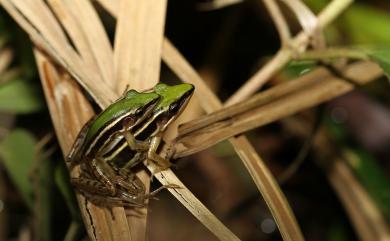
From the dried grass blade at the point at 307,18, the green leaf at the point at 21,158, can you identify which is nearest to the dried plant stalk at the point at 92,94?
the green leaf at the point at 21,158

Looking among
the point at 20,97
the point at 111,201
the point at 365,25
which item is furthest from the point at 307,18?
the point at 20,97

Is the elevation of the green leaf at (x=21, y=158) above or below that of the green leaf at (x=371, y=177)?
above

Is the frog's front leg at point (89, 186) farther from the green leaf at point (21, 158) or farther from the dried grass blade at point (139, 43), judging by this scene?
the green leaf at point (21, 158)

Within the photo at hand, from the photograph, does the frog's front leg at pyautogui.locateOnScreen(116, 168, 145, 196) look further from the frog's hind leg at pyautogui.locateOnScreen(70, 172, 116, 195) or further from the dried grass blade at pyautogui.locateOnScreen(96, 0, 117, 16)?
the dried grass blade at pyautogui.locateOnScreen(96, 0, 117, 16)

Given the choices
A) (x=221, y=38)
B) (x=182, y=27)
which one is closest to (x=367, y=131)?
(x=221, y=38)

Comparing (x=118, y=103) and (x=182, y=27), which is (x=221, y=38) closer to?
(x=182, y=27)

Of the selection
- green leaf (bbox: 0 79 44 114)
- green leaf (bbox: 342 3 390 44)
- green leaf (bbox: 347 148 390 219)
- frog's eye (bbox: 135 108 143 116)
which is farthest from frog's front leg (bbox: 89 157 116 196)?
green leaf (bbox: 342 3 390 44)

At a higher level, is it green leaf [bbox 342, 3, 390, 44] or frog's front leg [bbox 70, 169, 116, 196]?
frog's front leg [bbox 70, 169, 116, 196]
